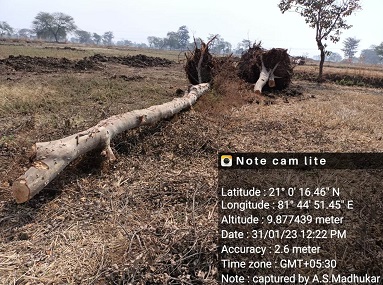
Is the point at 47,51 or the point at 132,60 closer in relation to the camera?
the point at 132,60

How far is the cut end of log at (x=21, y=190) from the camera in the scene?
2.79m

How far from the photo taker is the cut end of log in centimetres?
279

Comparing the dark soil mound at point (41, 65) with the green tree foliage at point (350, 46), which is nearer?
the dark soil mound at point (41, 65)

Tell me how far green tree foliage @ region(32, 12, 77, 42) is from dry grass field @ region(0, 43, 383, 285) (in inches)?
3368

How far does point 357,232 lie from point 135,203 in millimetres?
2100

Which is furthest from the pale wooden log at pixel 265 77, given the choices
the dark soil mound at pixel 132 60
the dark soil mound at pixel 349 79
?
the dark soil mound at pixel 132 60

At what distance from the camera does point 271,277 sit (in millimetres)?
2256

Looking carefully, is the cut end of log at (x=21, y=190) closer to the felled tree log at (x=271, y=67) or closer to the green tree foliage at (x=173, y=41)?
the felled tree log at (x=271, y=67)

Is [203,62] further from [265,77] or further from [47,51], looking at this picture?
[47,51]

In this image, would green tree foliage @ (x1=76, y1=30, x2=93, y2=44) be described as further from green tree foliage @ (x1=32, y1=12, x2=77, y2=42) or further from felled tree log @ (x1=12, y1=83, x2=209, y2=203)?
felled tree log @ (x1=12, y1=83, x2=209, y2=203)

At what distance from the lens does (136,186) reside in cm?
348
